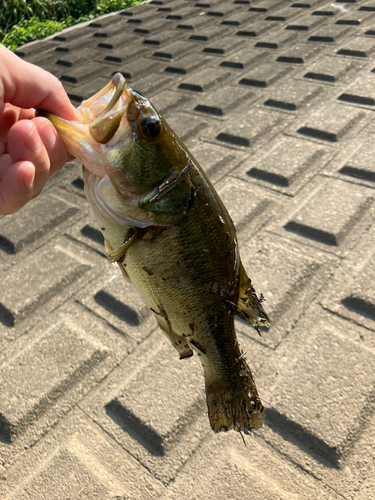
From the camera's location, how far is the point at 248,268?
3.98 metres

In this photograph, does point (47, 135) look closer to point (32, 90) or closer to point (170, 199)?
point (32, 90)

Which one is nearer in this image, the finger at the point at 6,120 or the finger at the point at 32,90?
the finger at the point at 32,90

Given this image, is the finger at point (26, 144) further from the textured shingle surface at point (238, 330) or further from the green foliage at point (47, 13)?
the green foliage at point (47, 13)

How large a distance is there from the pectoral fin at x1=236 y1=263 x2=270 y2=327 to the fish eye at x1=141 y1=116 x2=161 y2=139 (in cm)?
64

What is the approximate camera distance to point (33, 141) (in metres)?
1.84

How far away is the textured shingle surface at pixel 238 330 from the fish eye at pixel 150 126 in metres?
2.06

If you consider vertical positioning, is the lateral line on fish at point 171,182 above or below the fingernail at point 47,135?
below

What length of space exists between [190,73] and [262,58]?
1.17 m

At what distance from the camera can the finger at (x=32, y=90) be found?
1.92 meters

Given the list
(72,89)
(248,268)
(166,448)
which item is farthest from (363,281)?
(72,89)

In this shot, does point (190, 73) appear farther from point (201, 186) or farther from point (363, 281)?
point (201, 186)

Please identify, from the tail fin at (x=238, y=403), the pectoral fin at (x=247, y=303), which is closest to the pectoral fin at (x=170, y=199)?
the pectoral fin at (x=247, y=303)

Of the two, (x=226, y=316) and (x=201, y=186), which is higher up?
(x=201, y=186)

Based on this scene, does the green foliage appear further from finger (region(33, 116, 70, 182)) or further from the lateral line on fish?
the lateral line on fish
